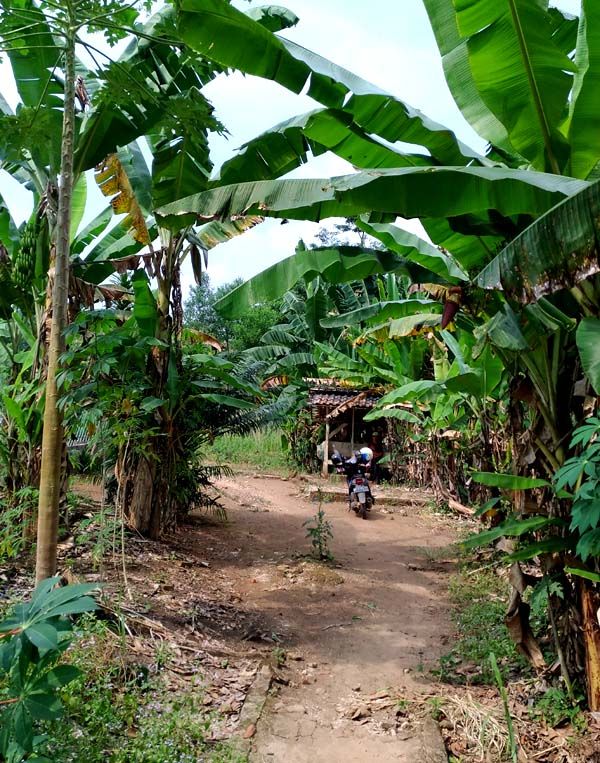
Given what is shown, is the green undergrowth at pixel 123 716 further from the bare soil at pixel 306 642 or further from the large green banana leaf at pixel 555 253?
the large green banana leaf at pixel 555 253

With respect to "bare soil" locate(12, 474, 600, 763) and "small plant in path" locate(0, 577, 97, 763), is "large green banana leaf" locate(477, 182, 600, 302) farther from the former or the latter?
"bare soil" locate(12, 474, 600, 763)

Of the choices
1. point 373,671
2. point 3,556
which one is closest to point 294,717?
point 373,671

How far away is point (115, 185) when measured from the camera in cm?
610

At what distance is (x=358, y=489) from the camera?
11195 mm

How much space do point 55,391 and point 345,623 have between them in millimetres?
3732

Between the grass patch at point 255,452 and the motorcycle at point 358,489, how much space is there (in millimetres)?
5288

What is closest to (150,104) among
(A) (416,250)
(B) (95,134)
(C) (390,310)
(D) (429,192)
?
(B) (95,134)

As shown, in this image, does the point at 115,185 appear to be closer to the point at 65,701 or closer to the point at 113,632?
the point at 113,632

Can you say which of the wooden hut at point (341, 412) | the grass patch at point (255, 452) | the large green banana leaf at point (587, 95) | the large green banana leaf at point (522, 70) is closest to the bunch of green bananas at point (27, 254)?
the large green banana leaf at point (522, 70)

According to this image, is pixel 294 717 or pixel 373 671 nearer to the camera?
pixel 294 717

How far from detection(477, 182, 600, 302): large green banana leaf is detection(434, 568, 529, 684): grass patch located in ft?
9.69

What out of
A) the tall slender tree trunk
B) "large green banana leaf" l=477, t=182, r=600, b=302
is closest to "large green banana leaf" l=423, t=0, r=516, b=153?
"large green banana leaf" l=477, t=182, r=600, b=302

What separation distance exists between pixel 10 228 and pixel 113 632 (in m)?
4.66

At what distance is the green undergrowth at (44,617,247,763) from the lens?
9.23ft
